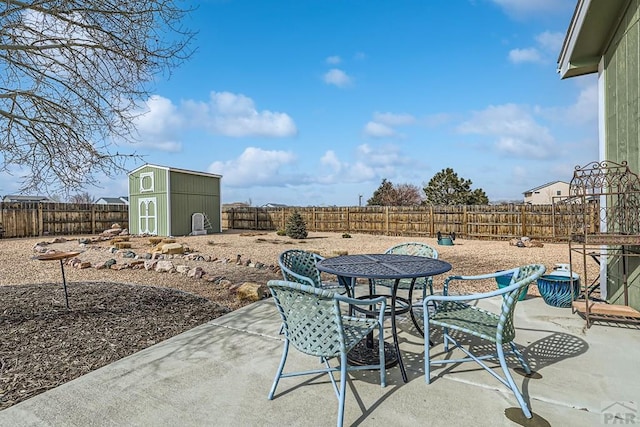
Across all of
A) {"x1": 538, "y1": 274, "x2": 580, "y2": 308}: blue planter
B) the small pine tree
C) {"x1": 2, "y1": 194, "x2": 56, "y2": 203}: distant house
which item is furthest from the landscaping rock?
the small pine tree

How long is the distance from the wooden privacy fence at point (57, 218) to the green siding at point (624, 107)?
18.1m

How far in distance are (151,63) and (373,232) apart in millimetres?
13905

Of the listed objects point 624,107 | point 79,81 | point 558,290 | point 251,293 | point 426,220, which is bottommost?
point 251,293

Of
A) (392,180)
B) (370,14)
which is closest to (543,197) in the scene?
(392,180)

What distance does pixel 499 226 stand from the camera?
13.4m

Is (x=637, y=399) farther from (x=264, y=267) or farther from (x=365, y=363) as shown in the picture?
(x=264, y=267)

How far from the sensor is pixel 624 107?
347cm

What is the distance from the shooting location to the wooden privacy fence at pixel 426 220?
12.6m

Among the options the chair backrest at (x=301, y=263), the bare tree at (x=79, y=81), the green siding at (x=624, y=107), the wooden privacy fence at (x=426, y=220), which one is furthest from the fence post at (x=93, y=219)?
the green siding at (x=624, y=107)

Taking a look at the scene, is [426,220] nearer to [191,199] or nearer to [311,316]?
[191,199]

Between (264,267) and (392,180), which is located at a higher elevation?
(392,180)

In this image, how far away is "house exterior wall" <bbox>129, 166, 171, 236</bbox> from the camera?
14664 millimetres

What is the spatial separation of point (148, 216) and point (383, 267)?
1509 centimetres

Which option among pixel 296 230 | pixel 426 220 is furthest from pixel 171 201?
pixel 426 220
